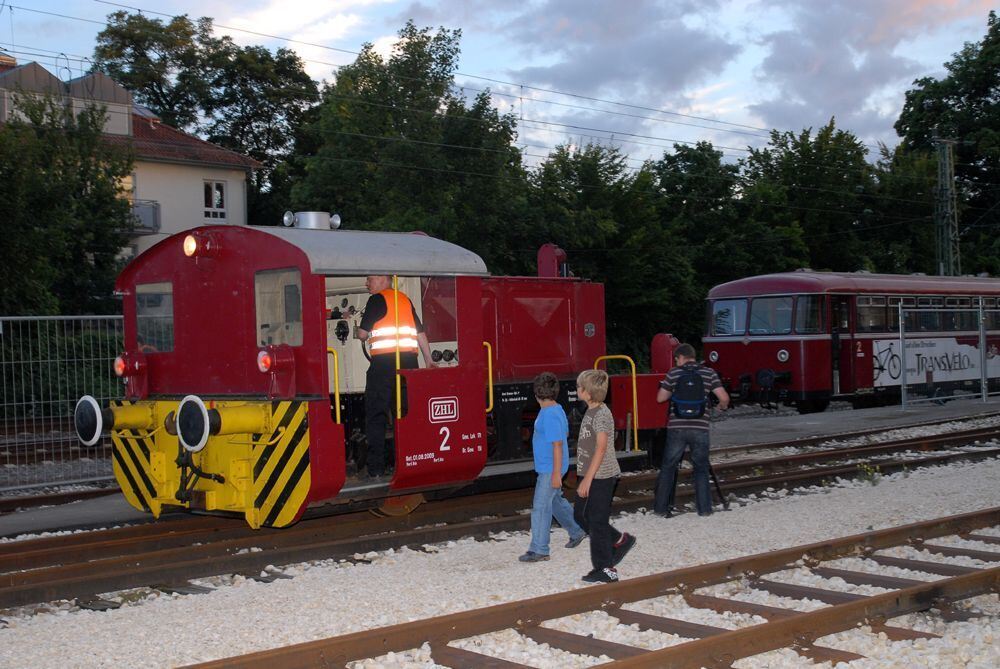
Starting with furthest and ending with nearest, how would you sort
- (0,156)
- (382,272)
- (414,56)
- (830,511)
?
1. (414,56)
2. (0,156)
3. (830,511)
4. (382,272)

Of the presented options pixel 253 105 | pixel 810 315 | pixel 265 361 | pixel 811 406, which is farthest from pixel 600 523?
pixel 253 105

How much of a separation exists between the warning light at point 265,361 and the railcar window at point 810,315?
1549 centimetres

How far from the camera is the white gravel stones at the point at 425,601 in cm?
576

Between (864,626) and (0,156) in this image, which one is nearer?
(864,626)

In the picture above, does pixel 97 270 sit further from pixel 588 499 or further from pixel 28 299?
pixel 588 499

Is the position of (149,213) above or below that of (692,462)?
above

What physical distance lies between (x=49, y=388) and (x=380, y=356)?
661 centimetres

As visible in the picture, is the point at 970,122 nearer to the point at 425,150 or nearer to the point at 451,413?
the point at 425,150

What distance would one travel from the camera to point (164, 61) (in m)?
52.2

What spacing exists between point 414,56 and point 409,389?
22.6m

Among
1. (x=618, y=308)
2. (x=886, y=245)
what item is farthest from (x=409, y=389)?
(x=886, y=245)

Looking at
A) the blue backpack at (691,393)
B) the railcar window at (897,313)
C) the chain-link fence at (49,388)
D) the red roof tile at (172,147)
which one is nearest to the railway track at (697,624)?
the blue backpack at (691,393)

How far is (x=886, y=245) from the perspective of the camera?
47.7 meters

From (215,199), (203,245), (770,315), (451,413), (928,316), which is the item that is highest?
(215,199)
